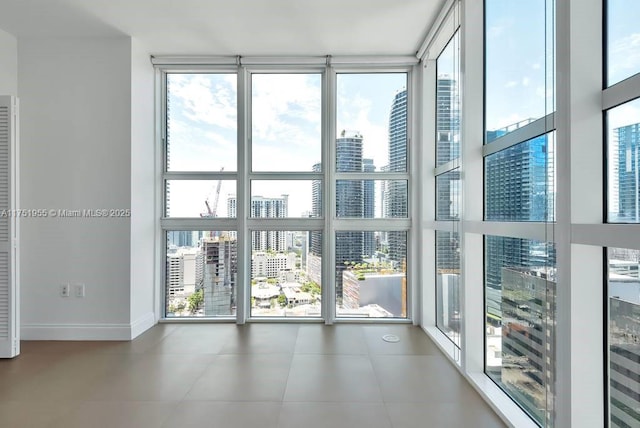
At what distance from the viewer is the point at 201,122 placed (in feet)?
14.5

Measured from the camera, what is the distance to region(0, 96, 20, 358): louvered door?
3135 millimetres

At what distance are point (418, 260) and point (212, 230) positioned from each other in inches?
100.0

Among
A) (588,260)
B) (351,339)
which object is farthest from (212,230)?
(588,260)

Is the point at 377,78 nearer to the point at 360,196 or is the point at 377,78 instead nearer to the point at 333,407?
the point at 360,196

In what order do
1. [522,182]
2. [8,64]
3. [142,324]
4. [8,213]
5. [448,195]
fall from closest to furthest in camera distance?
[522,182], [8,213], [448,195], [8,64], [142,324]

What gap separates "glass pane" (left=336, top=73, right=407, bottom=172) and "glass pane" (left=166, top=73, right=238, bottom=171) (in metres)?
1.34

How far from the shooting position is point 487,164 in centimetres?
275

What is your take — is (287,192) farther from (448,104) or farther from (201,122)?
(448,104)

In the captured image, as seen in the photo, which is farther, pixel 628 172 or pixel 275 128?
pixel 275 128

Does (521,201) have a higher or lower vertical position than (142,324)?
higher

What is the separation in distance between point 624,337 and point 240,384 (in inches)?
93.1

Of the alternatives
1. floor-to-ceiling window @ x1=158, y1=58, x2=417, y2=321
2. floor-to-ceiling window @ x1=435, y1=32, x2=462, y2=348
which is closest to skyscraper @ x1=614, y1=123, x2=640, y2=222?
floor-to-ceiling window @ x1=435, y1=32, x2=462, y2=348

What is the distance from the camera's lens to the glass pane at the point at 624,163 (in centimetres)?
148

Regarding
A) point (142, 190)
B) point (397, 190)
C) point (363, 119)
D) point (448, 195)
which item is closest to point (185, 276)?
point (142, 190)
